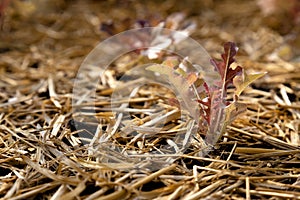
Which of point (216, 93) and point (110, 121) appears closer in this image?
point (216, 93)

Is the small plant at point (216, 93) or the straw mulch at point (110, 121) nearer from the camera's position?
the straw mulch at point (110, 121)

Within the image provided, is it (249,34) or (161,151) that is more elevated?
(249,34)

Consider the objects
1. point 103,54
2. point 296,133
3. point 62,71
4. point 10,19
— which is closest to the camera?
point 296,133

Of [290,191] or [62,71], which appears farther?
[62,71]

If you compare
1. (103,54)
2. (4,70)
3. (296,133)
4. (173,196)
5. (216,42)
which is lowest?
(173,196)

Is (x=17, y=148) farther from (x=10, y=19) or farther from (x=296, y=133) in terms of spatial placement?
(x=10, y=19)

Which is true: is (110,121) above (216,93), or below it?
below

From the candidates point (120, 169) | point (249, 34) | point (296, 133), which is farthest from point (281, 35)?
point (120, 169)

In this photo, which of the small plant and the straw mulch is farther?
the small plant
